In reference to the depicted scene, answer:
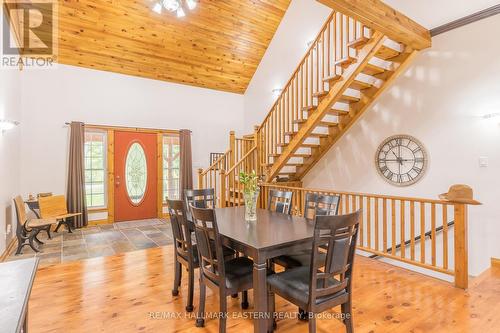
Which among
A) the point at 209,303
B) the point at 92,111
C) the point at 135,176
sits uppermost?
the point at 92,111

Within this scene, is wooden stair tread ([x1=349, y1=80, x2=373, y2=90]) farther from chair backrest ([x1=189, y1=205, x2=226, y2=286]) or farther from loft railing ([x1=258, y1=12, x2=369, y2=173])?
chair backrest ([x1=189, y1=205, x2=226, y2=286])

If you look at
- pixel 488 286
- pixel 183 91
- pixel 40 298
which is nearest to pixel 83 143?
pixel 183 91

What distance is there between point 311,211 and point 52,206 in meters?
4.80

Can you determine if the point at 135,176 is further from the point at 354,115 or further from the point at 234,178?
the point at 354,115

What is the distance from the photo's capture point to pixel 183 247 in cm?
276

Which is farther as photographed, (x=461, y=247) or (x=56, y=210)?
(x=56, y=210)

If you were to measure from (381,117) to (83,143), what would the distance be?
5826 millimetres

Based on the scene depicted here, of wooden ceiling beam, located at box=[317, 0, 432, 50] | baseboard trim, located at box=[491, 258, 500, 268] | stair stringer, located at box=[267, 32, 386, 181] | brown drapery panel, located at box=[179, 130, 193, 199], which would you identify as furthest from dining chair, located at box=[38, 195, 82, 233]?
baseboard trim, located at box=[491, 258, 500, 268]

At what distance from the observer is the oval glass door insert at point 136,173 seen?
6543 millimetres

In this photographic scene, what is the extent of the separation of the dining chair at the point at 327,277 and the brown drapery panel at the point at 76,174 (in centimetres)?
522

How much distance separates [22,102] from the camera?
5.36 metres

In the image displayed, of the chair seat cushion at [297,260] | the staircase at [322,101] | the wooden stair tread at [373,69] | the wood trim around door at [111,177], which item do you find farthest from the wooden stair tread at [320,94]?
the wood trim around door at [111,177]

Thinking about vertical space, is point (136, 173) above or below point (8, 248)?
above

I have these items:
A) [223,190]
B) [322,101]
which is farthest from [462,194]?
[223,190]
